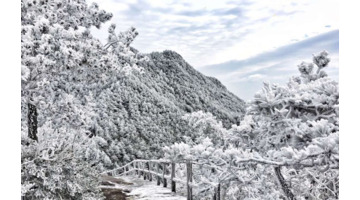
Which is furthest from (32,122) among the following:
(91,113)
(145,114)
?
(145,114)

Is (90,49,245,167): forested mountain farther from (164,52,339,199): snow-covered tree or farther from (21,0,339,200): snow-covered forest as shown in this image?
(164,52,339,199): snow-covered tree

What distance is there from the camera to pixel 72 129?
20.5 ft

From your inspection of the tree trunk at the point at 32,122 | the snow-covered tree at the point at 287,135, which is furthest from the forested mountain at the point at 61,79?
the snow-covered tree at the point at 287,135

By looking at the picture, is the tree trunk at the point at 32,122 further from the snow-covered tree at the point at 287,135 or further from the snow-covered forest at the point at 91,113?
the snow-covered tree at the point at 287,135

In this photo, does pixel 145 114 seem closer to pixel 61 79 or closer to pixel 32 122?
pixel 61 79

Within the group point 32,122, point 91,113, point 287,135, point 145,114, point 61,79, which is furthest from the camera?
point 145,114

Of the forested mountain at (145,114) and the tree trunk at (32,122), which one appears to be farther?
the forested mountain at (145,114)

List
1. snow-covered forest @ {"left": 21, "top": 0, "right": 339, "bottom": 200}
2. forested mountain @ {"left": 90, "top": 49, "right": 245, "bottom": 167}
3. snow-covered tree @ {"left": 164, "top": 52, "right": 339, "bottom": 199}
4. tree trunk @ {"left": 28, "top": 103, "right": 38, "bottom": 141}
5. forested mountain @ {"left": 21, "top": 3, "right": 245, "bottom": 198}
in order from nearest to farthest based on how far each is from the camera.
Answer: snow-covered tree @ {"left": 164, "top": 52, "right": 339, "bottom": 199}, snow-covered forest @ {"left": 21, "top": 0, "right": 339, "bottom": 200}, forested mountain @ {"left": 21, "top": 3, "right": 245, "bottom": 198}, tree trunk @ {"left": 28, "top": 103, "right": 38, "bottom": 141}, forested mountain @ {"left": 90, "top": 49, "right": 245, "bottom": 167}

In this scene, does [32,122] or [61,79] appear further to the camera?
[61,79]

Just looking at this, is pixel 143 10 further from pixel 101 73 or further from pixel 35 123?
pixel 35 123

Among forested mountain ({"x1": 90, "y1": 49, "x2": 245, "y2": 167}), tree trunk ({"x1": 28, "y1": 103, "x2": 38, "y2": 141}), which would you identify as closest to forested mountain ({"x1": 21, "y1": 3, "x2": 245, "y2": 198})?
tree trunk ({"x1": 28, "y1": 103, "x2": 38, "y2": 141})

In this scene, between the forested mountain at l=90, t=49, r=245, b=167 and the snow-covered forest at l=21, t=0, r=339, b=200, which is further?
the forested mountain at l=90, t=49, r=245, b=167
